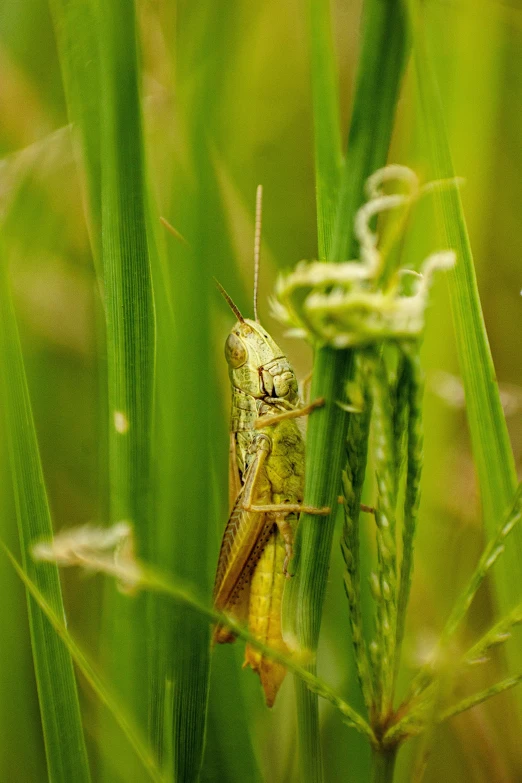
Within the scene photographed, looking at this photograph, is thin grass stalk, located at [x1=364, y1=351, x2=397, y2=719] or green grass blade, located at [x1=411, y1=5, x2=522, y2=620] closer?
thin grass stalk, located at [x1=364, y1=351, x2=397, y2=719]

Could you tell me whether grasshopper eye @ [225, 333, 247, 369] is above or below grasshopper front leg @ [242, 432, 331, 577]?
above

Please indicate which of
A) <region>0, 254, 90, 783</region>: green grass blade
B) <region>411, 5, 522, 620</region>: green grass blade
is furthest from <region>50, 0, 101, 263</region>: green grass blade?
<region>411, 5, 522, 620</region>: green grass blade

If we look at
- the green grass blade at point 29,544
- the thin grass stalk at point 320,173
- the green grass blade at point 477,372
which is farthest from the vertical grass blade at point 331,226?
the green grass blade at point 29,544

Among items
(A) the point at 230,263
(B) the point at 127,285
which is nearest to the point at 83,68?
(B) the point at 127,285

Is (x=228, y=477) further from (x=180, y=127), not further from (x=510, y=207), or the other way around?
(x=510, y=207)

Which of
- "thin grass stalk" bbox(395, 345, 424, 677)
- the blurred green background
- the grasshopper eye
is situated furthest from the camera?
the grasshopper eye

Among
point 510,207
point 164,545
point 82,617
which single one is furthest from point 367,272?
point 510,207

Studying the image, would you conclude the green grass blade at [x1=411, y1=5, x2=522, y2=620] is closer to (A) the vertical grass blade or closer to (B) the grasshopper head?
(A) the vertical grass blade

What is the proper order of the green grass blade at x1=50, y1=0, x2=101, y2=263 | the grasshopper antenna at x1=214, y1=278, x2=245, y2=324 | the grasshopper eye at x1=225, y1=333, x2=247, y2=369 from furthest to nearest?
the grasshopper eye at x1=225, y1=333, x2=247, y2=369, the grasshopper antenna at x1=214, y1=278, x2=245, y2=324, the green grass blade at x1=50, y1=0, x2=101, y2=263
